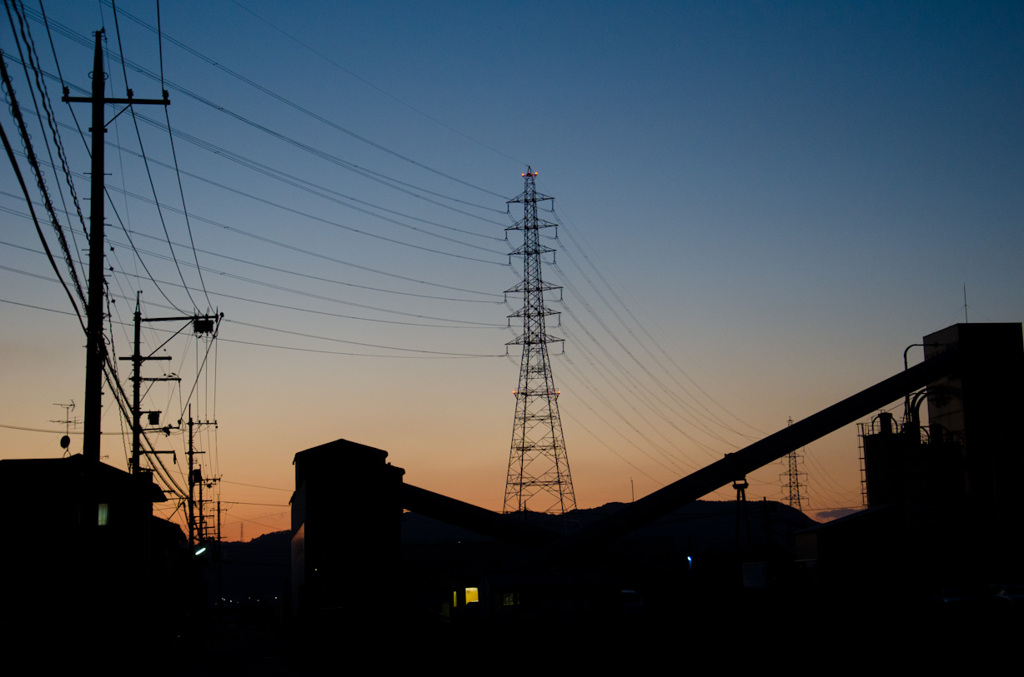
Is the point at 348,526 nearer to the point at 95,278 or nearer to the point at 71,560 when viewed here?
the point at 71,560

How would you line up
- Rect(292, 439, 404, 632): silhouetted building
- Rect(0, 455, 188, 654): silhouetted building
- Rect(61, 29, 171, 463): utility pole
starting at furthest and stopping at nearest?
Rect(292, 439, 404, 632): silhouetted building
Rect(0, 455, 188, 654): silhouetted building
Rect(61, 29, 171, 463): utility pole

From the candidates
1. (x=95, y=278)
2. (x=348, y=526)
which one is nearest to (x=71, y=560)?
(x=95, y=278)

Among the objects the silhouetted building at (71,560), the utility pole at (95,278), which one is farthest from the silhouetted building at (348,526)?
the utility pole at (95,278)

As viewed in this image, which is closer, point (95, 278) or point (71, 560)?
point (95, 278)

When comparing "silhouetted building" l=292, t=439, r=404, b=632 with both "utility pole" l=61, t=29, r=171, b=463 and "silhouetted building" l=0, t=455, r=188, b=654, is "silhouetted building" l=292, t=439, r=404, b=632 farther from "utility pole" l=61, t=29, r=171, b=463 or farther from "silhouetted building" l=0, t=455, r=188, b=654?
"utility pole" l=61, t=29, r=171, b=463

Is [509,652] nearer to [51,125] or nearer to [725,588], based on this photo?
[51,125]

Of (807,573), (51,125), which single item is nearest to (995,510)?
(807,573)

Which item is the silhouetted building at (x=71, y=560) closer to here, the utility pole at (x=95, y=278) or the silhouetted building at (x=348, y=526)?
the utility pole at (x=95, y=278)

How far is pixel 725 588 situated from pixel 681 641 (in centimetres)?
2230

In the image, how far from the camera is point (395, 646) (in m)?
29.1

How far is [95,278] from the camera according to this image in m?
18.5

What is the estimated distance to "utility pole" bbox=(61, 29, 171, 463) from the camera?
17734mm

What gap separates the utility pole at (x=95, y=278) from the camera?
17.7m

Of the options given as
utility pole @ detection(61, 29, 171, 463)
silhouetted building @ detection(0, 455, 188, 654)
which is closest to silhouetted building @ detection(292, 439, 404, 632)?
silhouetted building @ detection(0, 455, 188, 654)
